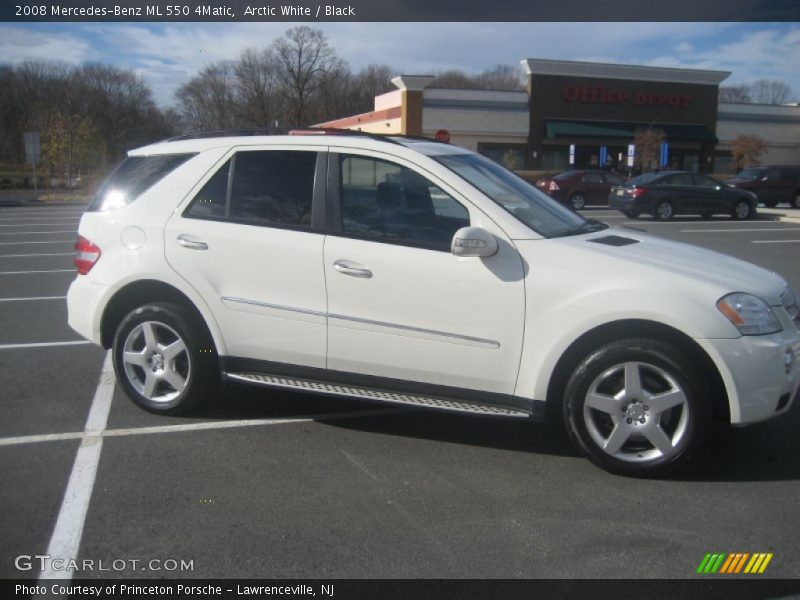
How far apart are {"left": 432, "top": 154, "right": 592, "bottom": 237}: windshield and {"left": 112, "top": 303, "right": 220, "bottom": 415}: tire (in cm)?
193

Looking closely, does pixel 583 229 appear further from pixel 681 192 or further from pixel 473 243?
pixel 681 192

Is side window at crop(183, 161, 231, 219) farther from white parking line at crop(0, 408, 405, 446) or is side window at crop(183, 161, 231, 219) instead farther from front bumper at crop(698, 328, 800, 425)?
front bumper at crop(698, 328, 800, 425)

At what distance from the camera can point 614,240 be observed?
4.38 m

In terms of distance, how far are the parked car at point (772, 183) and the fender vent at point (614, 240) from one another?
24966 mm

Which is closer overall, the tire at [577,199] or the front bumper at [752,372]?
the front bumper at [752,372]

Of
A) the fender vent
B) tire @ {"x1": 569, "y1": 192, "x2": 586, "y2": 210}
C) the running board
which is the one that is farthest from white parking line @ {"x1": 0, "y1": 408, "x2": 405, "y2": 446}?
tire @ {"x1": 569, "y1": 192, "x2": 586, "y2": 210}

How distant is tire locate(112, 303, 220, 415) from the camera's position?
4.66 meters

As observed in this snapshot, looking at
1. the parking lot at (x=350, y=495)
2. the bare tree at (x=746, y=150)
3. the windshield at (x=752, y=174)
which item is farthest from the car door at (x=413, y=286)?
the bare tree at (x=746, y=150)

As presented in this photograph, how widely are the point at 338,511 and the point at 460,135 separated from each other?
4361cm

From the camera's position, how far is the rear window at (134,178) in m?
4.92

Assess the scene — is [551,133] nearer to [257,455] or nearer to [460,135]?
[460,135]

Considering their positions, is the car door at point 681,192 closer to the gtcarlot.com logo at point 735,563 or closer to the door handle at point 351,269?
the door handle at point 351,269

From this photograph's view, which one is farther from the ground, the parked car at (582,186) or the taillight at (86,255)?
the parked car at (582,186)

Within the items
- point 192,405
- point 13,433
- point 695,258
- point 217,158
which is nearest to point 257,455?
point 192,405
